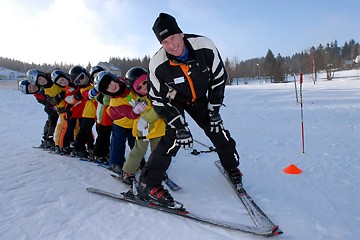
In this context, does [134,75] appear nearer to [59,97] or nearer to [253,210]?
[253,210]

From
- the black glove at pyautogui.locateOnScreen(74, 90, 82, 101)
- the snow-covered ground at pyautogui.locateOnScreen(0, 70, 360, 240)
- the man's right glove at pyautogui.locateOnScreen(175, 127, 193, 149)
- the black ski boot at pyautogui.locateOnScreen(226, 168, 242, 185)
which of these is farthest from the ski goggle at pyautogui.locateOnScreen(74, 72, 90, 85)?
the black ski boot at pyautogui.locateOnScreen(226, 168, 242, 185)

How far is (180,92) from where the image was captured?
3.32 metres

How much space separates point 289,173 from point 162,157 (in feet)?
6.51

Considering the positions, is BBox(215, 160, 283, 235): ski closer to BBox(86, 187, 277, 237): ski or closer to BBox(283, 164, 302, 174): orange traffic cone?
BBox(86, 187, 277, 237): ski

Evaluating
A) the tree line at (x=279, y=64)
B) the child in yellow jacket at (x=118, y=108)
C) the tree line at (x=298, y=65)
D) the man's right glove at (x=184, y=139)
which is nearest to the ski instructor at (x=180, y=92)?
the man's right glove at (x=184, y=139)

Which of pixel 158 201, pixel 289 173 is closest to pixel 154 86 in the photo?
pixel 158 201

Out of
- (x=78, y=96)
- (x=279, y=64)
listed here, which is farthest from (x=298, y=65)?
(x=78, y=96)

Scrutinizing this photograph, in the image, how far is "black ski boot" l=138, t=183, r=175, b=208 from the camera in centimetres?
326

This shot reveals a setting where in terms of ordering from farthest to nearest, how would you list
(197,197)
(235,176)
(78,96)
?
(78,96), (235,176), (197,197)

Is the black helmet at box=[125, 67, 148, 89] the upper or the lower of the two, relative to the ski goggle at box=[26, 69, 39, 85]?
lower

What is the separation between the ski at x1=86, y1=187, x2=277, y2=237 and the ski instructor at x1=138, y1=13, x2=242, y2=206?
0.32 ft

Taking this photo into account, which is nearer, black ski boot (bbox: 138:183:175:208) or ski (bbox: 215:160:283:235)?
ski (bbox: 215:160:283:235)

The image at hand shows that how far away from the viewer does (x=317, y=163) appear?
4504 millimetres

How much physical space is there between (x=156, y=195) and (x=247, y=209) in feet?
3.52
